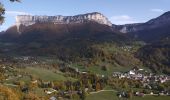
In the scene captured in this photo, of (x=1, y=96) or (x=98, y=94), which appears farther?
(x=98, y=94)

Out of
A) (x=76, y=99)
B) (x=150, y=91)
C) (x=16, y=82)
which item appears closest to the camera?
(x=76, y=99)

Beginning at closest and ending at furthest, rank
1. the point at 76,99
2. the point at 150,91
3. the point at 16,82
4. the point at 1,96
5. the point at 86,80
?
the point at 1,96 → the point at 76,99 → the point at 16,82 → the point at 150,91 → the point at 86,80

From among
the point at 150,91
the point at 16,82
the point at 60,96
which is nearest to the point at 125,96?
the point at 150,91

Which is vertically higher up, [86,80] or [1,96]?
[1,96]

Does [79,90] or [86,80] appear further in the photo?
[86,80]

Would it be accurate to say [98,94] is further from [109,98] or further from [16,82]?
[16,82]

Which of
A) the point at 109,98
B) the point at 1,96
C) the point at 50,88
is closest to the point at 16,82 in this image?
the point at 50,88

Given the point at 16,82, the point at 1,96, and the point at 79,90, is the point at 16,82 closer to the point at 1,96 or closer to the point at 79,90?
the point at 79,90

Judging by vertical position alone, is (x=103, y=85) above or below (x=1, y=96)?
below

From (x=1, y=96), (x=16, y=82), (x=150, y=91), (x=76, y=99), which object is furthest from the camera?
(x=150, y=91)
